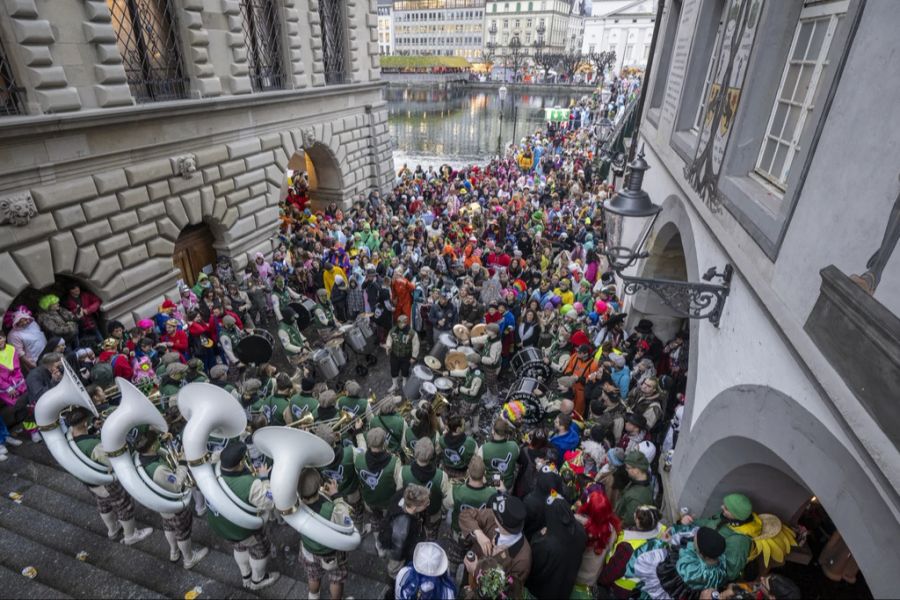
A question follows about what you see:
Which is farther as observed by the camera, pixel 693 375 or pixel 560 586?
pixel 693 375

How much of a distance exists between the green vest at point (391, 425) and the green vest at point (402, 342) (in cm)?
262

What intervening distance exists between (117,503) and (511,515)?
440cm

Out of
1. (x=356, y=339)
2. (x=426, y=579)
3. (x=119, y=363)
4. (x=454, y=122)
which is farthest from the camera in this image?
(x=454, y=122)

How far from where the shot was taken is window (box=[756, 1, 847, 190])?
3.74 meters

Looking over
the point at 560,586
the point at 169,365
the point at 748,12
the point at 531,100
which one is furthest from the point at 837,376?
the point at 531,100

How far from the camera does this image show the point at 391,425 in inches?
225

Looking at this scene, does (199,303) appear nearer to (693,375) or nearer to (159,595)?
(159,595)

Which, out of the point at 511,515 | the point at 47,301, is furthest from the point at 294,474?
the point at 47,301

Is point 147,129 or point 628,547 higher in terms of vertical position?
point 147,129

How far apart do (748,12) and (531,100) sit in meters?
69.4

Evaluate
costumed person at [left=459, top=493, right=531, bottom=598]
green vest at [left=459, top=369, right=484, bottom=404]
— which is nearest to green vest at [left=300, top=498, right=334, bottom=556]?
costumed person at [left=459, top=493, right=531, bottom=598]

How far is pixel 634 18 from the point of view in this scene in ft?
242

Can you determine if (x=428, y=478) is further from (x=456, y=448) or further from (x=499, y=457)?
(x=499, y=457)

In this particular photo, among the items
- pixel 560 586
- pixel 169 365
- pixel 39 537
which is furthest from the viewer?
pixel 169 365
